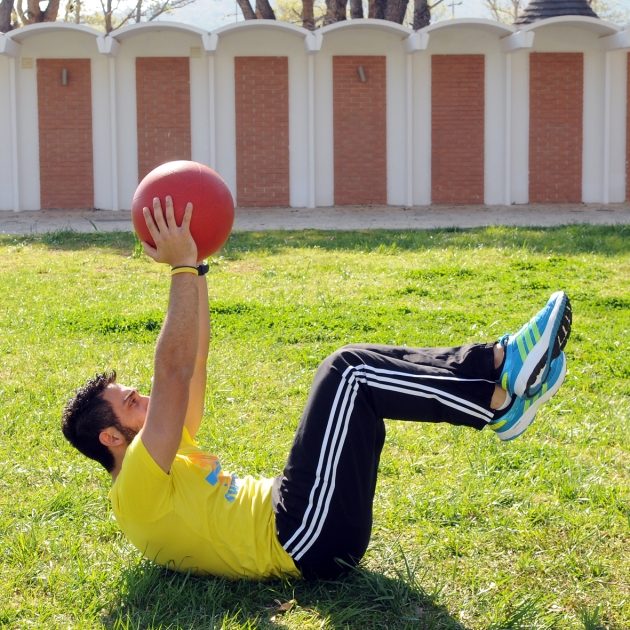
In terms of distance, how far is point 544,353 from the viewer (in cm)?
336

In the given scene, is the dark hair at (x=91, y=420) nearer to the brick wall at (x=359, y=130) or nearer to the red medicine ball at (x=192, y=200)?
the red medicine ball at (x=192, y=200)

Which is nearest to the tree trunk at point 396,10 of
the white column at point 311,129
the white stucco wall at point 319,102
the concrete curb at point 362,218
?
the white stucco wall at point 319,102

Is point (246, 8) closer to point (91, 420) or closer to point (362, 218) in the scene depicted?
point (362, 218)

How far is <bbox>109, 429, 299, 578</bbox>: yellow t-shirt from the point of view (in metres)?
3.19

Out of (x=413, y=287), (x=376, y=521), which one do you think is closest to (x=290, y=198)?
(x=413, y=287)

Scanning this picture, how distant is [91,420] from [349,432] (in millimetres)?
1013

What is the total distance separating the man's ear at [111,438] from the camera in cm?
326

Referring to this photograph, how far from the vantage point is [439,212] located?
19141 mm

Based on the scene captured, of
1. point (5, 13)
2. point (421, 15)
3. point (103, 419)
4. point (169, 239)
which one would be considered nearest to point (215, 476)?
point (103, 419)

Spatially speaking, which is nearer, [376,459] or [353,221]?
[376,459]

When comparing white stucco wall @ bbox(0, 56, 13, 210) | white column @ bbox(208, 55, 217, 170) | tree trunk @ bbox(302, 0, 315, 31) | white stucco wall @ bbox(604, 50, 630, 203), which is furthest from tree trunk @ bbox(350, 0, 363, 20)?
white stucco wall @ bbox(0, 56, 13, 210)

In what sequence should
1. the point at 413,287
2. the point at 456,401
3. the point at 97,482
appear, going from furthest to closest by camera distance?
1. the point at 413,287
2. the point at 97,482
3. the point at 456,401

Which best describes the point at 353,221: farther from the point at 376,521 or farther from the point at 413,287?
the point at 376,521

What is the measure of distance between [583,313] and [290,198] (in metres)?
12.9
